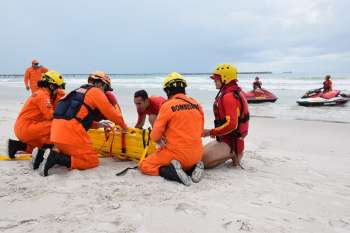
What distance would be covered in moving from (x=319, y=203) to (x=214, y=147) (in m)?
1.53

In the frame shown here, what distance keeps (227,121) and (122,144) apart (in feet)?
4.59

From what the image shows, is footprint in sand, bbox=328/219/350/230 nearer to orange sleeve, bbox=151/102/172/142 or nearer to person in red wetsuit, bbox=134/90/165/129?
orange sleeve, bbox=151/102/172/142

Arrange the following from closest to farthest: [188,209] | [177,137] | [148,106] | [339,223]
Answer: [339,223], [188,209], [177,137], [148,106]

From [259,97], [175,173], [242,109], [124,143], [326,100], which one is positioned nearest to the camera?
[175,173]

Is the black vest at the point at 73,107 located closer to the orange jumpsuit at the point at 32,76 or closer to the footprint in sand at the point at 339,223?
→ the footprint in sand at the point at 339,223

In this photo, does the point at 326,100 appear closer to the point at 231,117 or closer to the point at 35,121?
the point at 231,117

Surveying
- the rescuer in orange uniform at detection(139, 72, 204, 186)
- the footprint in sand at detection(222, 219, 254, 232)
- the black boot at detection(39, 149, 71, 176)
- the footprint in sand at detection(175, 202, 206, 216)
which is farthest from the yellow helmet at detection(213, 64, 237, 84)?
the footprint in sand at detection(222, 219, 254, 232)

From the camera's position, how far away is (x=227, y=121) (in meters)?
4.73

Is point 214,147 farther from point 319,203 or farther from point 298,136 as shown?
point 298,136

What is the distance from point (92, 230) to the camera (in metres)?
2.89

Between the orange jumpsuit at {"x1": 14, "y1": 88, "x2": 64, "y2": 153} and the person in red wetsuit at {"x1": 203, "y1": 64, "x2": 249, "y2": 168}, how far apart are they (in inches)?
81.1

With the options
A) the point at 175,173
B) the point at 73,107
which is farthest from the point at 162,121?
the point at 73,107

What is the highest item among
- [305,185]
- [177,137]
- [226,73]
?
[226,73]

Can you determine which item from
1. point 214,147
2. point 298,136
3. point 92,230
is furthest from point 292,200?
point 298,136
